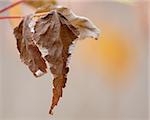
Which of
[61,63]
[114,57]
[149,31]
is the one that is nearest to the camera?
[61,63]

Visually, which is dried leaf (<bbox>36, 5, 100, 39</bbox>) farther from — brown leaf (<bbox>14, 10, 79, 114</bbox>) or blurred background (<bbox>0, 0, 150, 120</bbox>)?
blurred background (<bbox>0, 0, 150, 120</bbox>)

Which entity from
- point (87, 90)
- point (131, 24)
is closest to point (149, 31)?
point (131, 24)

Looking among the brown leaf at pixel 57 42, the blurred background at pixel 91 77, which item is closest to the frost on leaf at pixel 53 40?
the brown leaf at pixel 57 42

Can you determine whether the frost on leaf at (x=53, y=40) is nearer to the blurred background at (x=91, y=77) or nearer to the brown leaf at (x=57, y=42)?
the brown leaf at (x=57, y=42)

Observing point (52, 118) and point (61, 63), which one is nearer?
point (61, 63)

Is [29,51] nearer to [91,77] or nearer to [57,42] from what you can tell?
[57,42]

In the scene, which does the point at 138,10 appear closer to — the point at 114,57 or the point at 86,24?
the point at 114,57
